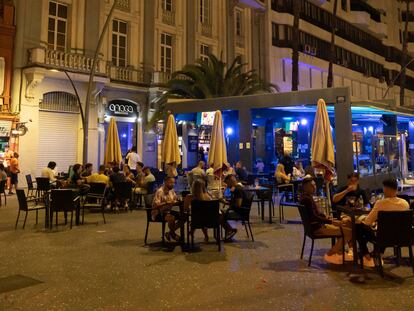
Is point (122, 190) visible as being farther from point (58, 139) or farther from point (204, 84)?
point (204, 84)

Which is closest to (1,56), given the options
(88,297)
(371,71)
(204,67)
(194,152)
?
(204,67)

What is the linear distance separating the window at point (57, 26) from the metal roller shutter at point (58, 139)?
3.69 meters

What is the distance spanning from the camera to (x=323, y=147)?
981cm

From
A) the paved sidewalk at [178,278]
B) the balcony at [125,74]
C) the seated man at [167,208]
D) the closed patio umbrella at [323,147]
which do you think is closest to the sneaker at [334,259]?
the paved sidewalk at [178,278]

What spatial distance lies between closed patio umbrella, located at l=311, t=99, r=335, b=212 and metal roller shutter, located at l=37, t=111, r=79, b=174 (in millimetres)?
14979

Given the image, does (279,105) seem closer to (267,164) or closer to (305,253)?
(267,164)

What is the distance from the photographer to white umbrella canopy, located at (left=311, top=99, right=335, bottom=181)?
9742 millimetres

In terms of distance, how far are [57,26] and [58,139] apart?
241 inches

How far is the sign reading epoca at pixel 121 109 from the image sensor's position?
23.2 m

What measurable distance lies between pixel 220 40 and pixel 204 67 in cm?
764

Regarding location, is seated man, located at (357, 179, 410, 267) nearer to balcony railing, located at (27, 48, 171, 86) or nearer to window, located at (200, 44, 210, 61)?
balcony railing, located at (27, 48, 171, 86)

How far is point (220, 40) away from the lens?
29000 millimetres

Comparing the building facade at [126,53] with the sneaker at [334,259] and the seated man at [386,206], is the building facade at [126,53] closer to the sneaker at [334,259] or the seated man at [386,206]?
the sneaker at [334,259]

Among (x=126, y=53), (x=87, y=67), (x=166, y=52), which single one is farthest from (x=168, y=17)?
(x=87, y=67)
